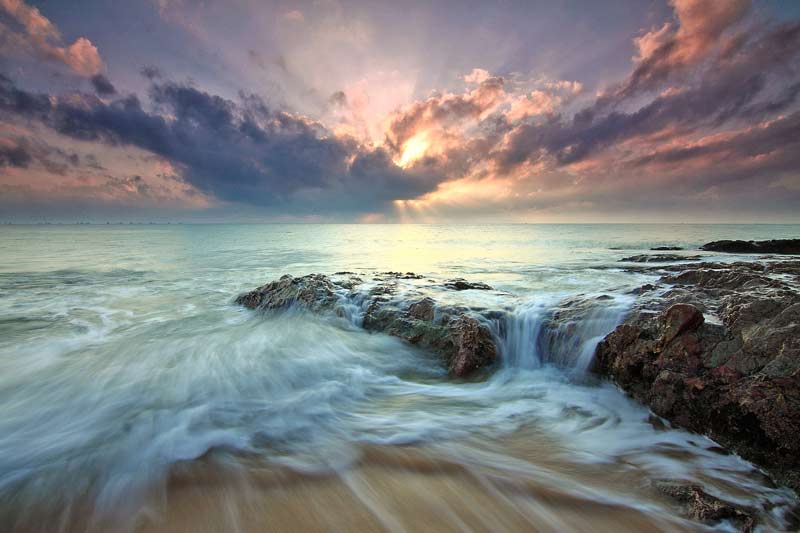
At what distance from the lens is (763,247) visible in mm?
19172

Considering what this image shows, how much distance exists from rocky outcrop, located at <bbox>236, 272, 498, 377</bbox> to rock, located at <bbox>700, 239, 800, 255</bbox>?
1971cm

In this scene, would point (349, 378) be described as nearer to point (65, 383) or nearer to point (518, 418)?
point (518, 418)

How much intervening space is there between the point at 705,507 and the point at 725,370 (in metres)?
1.69

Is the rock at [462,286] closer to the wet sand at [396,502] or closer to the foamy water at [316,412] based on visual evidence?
the foamy water at [316,412]

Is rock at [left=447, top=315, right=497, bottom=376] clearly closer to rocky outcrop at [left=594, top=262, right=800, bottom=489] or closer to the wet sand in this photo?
rocky outcrop at [left=594, top=262, right=800, bottom=489]

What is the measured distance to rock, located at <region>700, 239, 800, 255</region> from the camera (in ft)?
58.9

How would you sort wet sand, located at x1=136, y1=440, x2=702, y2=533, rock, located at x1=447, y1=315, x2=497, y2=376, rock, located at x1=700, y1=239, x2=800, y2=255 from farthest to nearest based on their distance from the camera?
rock, located at x1=700, y1=239, x2=800, y2=255, rock, located at x1=447, y1=315, x2=497, y2=376, wet sand, located at x1=136, y1=440, x2=702, y2=533

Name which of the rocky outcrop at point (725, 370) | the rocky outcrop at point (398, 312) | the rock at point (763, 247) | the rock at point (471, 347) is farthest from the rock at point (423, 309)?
the rock at point (763, 247)

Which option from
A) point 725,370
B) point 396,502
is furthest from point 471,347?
point 396,502

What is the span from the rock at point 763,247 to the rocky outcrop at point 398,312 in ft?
64.6

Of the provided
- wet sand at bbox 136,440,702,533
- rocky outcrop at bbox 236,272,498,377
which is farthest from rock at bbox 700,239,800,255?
wet sand at bbox 136,440,702,533

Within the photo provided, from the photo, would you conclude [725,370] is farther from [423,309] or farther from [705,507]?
[423,309]

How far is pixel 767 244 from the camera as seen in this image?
63.5 feet

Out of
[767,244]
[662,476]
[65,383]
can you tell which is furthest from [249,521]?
[767,244]
